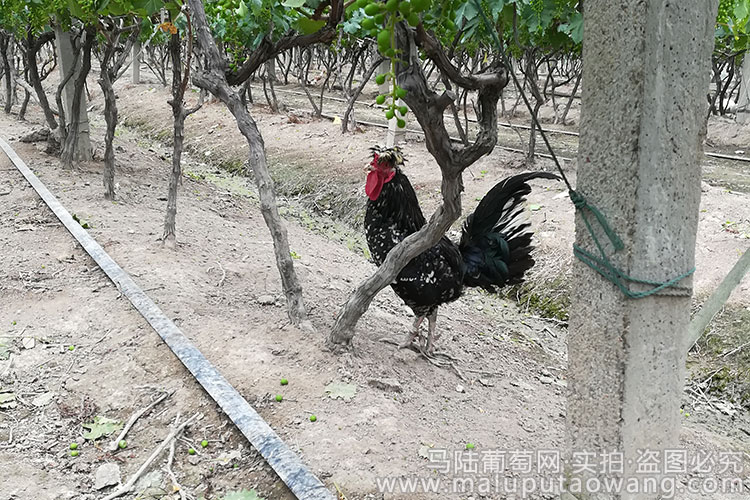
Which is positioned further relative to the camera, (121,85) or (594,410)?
(121,85)

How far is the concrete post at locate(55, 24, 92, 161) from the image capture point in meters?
9.20

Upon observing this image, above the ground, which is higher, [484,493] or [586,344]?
[586,344]

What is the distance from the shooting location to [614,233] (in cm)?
192

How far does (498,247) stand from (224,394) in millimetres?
2614

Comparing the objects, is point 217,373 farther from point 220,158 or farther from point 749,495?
point 220,158

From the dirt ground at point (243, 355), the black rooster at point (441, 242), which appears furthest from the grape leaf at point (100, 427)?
the black rooster at point (441, 242)

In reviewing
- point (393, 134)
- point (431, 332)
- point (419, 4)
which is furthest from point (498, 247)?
point (393, 134)

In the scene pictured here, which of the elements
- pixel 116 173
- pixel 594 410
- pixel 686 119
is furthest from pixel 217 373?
pixel 116 173

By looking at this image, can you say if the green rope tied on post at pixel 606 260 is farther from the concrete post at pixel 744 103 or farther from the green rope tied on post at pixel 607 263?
the concrete post at pixel 744 103

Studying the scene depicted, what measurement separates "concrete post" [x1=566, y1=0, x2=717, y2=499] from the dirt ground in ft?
4.63

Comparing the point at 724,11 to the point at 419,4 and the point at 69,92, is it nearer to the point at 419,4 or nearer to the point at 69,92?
the point at 419,4

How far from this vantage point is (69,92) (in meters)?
9.48

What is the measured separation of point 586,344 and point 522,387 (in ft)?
10.2

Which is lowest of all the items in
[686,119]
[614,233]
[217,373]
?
[217,373]
